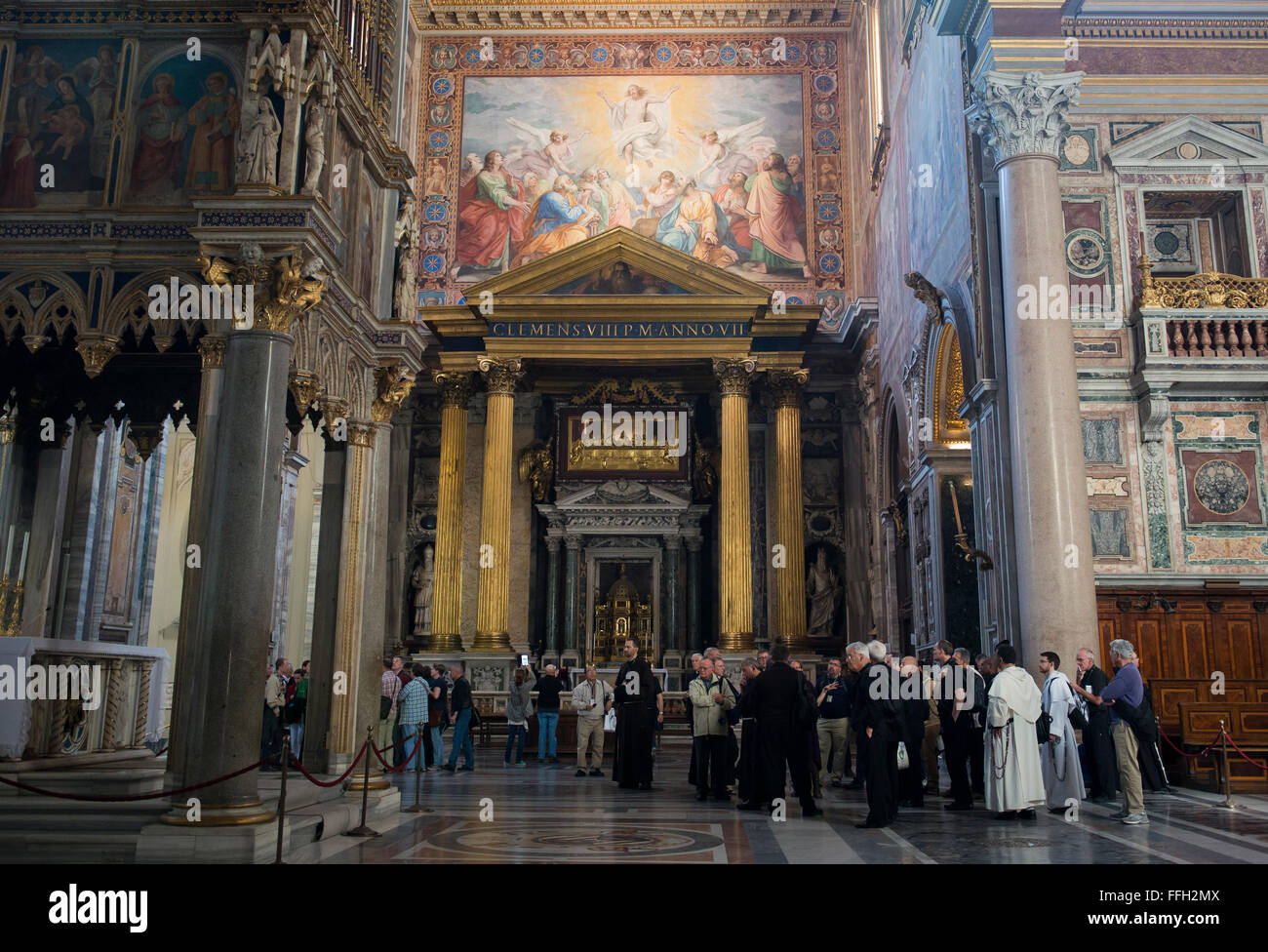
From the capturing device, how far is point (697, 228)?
25.8 m

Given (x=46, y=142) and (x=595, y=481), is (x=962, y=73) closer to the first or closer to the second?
(x=46, y=142)

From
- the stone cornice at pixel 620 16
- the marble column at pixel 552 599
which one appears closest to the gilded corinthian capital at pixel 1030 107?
the marble column at pixel 552 599

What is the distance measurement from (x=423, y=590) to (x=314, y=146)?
1722 centimetres

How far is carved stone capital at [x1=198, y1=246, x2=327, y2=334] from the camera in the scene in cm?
793

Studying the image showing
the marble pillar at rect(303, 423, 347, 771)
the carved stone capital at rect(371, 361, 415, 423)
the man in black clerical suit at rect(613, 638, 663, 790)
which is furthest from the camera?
the man in black clerical suit at rect(613, 638, 663, 790)

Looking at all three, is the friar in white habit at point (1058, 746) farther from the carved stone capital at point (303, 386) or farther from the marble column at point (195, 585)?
the marble column at point (195, 585)

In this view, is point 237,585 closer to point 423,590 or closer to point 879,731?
point 879,731

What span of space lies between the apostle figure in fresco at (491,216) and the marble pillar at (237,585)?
18333 mm

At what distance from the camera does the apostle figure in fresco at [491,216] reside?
25.9 meters

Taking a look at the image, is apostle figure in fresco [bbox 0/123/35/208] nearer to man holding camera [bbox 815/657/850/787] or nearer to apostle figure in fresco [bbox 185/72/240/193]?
apostle figure in fresco [bbox 185/72/240/193]

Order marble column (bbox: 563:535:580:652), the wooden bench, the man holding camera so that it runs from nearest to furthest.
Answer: the wooden bench
the man holding camera
marble column (bbox: 563:535:580:652)

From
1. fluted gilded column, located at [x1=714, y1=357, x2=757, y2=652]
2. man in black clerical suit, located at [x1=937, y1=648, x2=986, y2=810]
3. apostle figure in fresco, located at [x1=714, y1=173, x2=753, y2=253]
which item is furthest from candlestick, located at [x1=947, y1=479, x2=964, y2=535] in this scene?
apostle figure in fresco, located at [x1=714, y1=173, x2=753, y2=253]

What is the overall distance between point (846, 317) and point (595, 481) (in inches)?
260

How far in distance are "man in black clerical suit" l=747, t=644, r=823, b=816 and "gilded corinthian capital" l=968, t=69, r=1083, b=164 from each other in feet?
21.2
